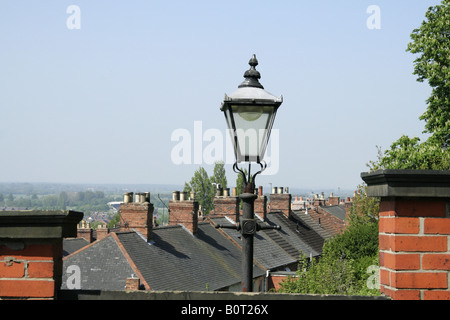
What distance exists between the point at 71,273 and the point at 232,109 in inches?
804

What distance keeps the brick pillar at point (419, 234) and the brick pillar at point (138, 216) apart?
22775 millimetres

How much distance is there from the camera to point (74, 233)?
4.44 m

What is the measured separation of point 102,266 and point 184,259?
433cm

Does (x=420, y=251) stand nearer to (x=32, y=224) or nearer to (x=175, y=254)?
(x=32, y=224)

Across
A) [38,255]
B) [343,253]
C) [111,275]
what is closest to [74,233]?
[38,255]

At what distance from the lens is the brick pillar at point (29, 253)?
163 inches

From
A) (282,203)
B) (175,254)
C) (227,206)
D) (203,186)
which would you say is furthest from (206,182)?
(175,254)

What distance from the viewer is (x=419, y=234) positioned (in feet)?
13.5

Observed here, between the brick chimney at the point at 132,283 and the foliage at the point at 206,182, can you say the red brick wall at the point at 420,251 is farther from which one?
the foliage at the point at 206,182

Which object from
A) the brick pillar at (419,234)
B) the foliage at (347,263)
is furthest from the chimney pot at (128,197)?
the brick pillar at (419,234)

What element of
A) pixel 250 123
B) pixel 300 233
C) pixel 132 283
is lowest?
pixel 300 233

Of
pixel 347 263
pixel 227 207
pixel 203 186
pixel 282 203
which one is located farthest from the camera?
pixel 203 186
